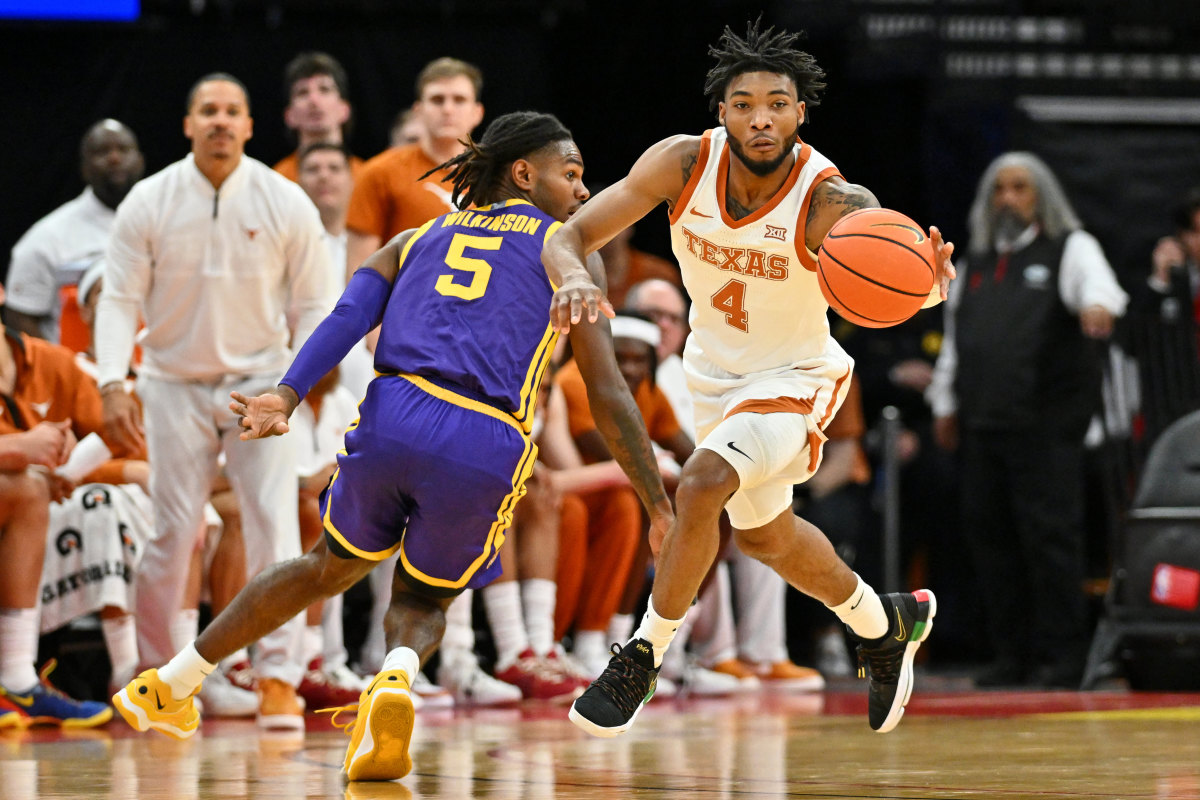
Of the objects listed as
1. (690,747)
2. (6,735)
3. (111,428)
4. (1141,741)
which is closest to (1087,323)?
(1141,741)

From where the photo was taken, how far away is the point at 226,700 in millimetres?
6371

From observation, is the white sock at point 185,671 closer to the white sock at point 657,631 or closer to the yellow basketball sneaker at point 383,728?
the yellow basketball sneaker at point 383,728

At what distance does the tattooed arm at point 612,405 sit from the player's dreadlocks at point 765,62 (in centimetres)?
73

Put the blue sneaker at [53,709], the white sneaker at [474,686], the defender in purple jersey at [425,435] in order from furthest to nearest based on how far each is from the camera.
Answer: the white sneaker at [474,686], the blue sneaker at [53,709], the defender in purple jersey at [425,435]

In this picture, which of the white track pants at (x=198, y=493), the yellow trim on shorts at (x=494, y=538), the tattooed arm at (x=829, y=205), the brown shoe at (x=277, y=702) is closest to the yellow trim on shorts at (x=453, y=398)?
the yellow trim on shorts at (x=494, y=538)

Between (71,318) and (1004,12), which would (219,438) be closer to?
(71,318)

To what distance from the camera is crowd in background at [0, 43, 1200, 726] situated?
6027 mm

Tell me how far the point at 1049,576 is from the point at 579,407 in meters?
2.41

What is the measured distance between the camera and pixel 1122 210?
421 inches

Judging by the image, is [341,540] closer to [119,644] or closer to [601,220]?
[601,220]

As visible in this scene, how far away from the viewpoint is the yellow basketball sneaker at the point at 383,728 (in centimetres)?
383

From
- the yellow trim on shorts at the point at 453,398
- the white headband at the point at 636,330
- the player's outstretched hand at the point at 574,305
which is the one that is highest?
the white headband at the point at 636,330

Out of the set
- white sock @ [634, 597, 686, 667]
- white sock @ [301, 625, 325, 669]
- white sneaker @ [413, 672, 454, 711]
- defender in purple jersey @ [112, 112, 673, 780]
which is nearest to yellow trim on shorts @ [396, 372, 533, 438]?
defender in purple jersey @ [112, 112, 673, 780]

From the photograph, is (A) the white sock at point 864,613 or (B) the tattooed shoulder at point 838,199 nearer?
(B) the tattooed shoulder at point 838,199
